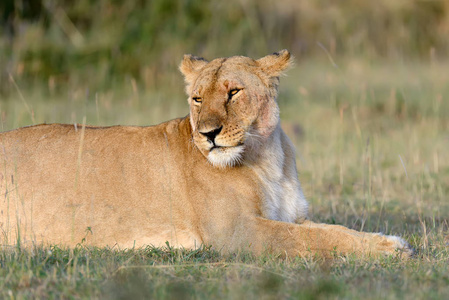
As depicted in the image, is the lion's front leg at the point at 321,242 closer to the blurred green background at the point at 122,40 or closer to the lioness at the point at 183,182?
the lioness at the point at 183,182

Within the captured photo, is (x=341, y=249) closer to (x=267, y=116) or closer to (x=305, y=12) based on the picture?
(x=267, y=116)

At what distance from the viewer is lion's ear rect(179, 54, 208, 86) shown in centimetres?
469

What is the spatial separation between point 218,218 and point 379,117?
7.07 metres

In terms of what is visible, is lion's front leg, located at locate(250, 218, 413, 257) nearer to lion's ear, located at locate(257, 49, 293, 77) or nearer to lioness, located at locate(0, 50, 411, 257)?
lioness, located at locate(0, 50, 411, 257)

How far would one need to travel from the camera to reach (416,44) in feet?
53.8

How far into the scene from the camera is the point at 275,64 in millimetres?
4461

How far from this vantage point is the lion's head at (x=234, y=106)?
13.1 feet

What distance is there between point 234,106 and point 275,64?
52 cm

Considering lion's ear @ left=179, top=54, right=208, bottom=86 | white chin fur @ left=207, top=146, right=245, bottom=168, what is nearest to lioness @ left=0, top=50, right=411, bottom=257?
white chin fur @ left=207, top=146, right=245, bottom=168

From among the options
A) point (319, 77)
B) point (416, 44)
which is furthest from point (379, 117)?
point (416, 44)

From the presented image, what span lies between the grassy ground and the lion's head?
2.23 feet

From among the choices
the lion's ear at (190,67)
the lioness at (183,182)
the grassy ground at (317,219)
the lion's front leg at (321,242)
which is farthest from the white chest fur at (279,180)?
the lion's ear at (190,67)

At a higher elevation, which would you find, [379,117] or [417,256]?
[379,117]

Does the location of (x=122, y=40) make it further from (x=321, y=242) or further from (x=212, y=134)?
(x=321, y=242)
